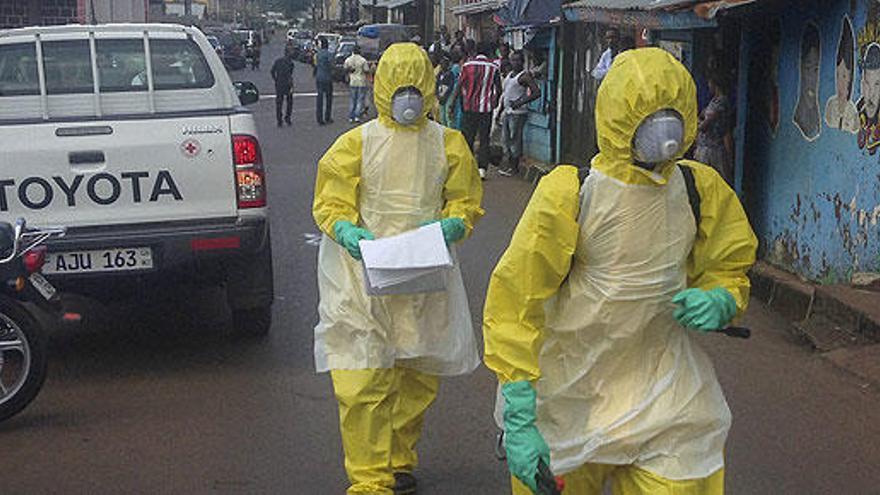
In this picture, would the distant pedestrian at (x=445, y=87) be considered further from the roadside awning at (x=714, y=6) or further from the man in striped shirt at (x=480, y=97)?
the roadside awning at (x=714, y=6)

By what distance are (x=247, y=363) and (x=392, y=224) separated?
2.47 meters

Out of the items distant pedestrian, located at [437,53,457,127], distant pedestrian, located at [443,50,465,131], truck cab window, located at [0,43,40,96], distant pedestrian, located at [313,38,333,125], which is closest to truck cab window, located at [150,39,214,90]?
truck cab window, located at [0,43,40,96]

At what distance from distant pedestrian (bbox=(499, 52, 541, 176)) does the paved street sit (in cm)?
805

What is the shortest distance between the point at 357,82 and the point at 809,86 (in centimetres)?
1744

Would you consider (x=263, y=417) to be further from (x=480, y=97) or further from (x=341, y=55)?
(x=341, y=55)

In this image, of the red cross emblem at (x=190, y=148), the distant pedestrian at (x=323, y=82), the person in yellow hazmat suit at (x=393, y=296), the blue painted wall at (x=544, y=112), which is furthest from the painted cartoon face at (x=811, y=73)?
the distant pedestrian at (x=323, y=82)

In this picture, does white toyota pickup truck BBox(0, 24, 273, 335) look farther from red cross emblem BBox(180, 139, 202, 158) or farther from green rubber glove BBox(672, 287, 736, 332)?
green rubber glove BBox(672, 287, 736, 332)

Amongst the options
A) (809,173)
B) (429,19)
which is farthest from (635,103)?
(429,19)

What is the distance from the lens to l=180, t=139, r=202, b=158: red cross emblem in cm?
690

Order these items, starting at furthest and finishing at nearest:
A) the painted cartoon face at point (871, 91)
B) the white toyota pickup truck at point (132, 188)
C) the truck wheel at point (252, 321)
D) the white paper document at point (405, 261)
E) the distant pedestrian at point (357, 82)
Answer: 1. the distant pedestrian at point (357, 82)
2. the painted cartoon face at point (871, 91)
3. the truck wheel at point (252, 321)
4. the white toyota pickup truck at point (132, 188)
5. the white paper document at point (405, 261)

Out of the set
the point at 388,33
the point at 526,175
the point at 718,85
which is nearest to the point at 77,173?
the point at 718,85

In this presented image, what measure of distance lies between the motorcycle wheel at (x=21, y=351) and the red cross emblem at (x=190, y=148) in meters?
1.20

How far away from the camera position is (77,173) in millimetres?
6828

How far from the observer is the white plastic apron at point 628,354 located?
3.40 metres
